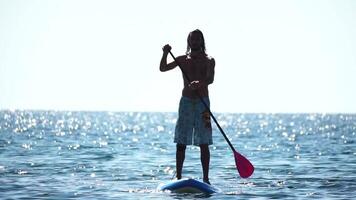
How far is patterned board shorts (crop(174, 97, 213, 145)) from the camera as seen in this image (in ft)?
41.1

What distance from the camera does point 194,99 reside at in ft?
41.2

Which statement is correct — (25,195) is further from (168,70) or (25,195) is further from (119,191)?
(168,70)

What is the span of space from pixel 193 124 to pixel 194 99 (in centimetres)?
39

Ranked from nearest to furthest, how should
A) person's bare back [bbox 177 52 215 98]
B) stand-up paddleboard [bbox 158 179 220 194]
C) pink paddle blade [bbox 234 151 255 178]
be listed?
stand-up paddleboard [bbox 158 179 220 194], person's bare back [bbox 177 52 215 98], pink paddle blade [bbox 234 151 255 178]

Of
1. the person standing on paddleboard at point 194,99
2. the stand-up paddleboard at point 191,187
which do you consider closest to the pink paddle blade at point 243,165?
the person standing on paddleboard at point 194,99

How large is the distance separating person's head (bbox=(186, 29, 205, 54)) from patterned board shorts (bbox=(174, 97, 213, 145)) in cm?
78

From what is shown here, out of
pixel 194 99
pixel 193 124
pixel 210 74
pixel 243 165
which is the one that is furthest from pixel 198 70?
pixel 243 165

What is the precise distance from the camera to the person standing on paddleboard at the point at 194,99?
1248cm

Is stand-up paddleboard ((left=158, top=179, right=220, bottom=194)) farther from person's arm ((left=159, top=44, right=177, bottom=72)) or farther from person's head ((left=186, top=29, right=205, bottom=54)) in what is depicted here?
person's head ((left=186, top=29, right=205, bottom=54))

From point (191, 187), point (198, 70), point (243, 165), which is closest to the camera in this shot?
point (191, 187)


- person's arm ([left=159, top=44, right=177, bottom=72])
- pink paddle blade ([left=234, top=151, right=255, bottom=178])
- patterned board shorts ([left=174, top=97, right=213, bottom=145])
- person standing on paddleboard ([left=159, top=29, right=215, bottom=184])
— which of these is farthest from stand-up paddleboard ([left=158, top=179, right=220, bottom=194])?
person's arm ([left=159, top=44, right=177, bottom=72])

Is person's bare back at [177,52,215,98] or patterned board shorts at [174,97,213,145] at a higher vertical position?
person's bare back at [177,52,215,98]

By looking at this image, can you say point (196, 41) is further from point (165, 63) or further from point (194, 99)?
point (194, 99)

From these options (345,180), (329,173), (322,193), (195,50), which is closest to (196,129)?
(195,50)
